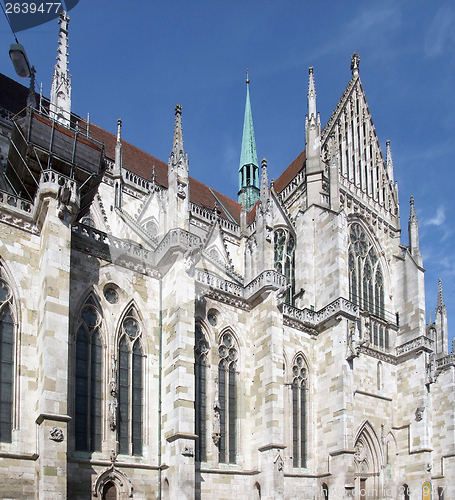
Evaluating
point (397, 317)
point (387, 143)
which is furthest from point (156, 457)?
point (387, 143)

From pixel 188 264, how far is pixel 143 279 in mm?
1310

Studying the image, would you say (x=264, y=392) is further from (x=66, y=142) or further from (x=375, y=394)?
(x=66, y=142)

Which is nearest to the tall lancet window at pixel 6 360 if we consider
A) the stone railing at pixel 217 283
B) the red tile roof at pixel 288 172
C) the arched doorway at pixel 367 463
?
the stone railing at pixel 217 283

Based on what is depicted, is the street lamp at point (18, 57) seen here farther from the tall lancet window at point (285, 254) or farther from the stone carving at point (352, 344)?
the tall lancet window at point (285, 254)

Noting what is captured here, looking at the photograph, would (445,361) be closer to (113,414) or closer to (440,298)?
(440,298)

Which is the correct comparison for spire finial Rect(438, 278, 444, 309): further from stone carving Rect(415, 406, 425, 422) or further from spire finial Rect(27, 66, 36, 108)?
spire finial Rect(27, 66, 36, 108)

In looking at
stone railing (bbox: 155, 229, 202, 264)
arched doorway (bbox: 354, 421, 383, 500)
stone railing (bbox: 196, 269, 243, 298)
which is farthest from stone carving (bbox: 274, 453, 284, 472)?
stone railing (bbox: 155, 229, 202, 264)

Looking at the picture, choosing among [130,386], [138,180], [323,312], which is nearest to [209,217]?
[138,180]

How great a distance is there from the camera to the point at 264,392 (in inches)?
694

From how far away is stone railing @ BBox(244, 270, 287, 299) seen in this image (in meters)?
18.5

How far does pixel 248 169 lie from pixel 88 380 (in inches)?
1062

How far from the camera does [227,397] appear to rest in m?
17.6

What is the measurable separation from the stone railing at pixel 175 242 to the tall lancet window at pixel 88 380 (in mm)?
2609

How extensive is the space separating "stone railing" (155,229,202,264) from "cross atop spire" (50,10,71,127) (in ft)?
27.1
